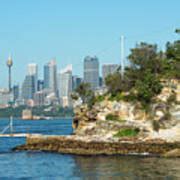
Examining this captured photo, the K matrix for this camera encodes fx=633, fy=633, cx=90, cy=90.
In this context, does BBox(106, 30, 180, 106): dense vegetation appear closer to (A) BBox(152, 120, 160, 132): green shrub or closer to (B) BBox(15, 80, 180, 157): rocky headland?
(B) BBox(15, 80, 180, 157): rocky headland

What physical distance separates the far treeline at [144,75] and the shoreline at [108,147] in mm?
6550

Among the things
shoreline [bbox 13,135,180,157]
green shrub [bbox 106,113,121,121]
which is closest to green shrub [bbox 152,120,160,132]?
shoreline [bbox 13,135,180,157]

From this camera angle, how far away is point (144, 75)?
7812cm

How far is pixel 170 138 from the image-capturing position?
68188 mm

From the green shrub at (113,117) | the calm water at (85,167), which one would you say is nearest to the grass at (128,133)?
the green shrub at (113,117)

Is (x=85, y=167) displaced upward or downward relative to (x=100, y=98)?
downward

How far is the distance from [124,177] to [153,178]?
2.31 m

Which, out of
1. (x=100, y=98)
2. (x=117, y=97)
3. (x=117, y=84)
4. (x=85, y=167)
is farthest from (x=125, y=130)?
(x=85, y=167)

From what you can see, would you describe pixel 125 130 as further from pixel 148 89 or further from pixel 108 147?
pixel 148 89

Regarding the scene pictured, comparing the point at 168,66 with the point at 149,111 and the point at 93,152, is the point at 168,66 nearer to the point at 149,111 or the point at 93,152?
the point at 149,111

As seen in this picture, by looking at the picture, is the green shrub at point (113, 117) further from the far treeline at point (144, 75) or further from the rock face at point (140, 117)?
the far treeline at point (144, 75)

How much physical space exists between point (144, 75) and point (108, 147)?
14.1 metres

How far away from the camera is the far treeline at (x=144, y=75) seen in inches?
2874

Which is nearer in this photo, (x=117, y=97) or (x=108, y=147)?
(x=108, y=147)
